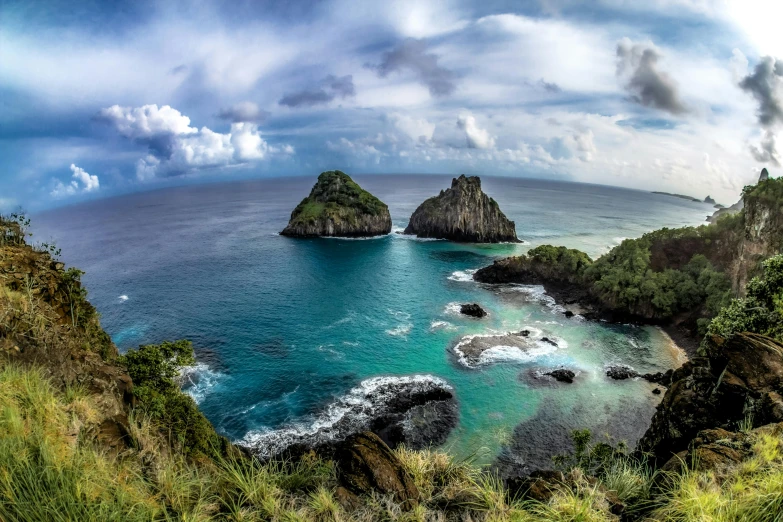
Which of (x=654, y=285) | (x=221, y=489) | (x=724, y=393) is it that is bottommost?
(x=654, y=285)

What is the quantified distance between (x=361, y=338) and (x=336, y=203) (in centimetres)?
7800

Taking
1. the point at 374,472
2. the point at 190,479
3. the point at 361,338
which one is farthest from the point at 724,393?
the point at 361,338

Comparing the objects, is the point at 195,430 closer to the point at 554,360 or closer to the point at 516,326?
the point at 554,360

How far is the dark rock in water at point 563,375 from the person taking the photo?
141 feet

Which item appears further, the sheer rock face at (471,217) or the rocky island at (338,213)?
the rocky island at (338,213)

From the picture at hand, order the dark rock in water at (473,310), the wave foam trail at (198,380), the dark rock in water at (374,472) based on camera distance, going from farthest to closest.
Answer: the dark rock in water at (473,310) < the wave foam trail at (198,380) < the dark rock in water at (374,472)

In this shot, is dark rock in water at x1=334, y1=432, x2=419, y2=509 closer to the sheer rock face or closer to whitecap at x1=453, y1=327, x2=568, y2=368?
whitecap at x1=453, y1=327, x2=568, y2=368

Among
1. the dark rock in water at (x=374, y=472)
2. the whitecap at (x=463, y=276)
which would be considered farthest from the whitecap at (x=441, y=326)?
the dark rock in water at (x=374, y=472)

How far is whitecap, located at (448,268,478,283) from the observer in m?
78.4

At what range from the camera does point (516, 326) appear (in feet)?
187

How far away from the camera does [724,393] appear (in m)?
17.1

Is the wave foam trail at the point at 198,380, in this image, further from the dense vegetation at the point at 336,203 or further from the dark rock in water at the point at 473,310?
the dense vegetation at the point at 336,203

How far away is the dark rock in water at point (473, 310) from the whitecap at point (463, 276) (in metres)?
16.0

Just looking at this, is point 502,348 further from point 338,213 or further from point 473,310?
point 338,213
